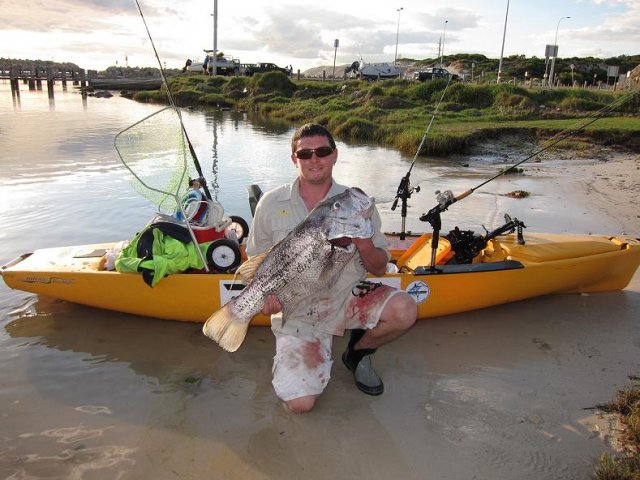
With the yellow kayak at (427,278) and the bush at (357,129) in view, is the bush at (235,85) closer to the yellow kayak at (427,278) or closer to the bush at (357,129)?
the bush at (357,129)

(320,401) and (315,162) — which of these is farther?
(320,401)

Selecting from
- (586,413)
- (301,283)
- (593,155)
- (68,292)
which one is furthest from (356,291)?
(593,155)

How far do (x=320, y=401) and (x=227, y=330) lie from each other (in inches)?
45.1

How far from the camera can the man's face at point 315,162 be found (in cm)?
359

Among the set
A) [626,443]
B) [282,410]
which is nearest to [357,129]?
[282,410]

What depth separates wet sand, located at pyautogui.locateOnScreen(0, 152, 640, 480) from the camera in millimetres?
3500

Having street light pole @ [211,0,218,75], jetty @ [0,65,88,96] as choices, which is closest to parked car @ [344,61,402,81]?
street light pole @ [211,0,218,75]

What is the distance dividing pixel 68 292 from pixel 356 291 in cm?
333

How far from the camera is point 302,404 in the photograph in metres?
3.89

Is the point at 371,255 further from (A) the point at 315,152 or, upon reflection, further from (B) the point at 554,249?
(B) the point at 554,249

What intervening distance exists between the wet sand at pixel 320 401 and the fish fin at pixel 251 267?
1246 millimetres

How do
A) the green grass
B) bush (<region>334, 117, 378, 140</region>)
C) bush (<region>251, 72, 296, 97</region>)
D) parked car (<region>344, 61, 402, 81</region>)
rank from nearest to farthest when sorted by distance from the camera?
1. the green grass
2. bush (<region>334, 117, 378, 140</region>)
3. bush (<region>251, 72, 296, 97</region>)
4. parked car (<region>344, 61, 402, 81</region>)

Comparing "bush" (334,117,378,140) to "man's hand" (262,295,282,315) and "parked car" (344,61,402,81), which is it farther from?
"parked car" (344,61,402,81)

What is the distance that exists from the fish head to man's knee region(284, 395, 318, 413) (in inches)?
61.0
